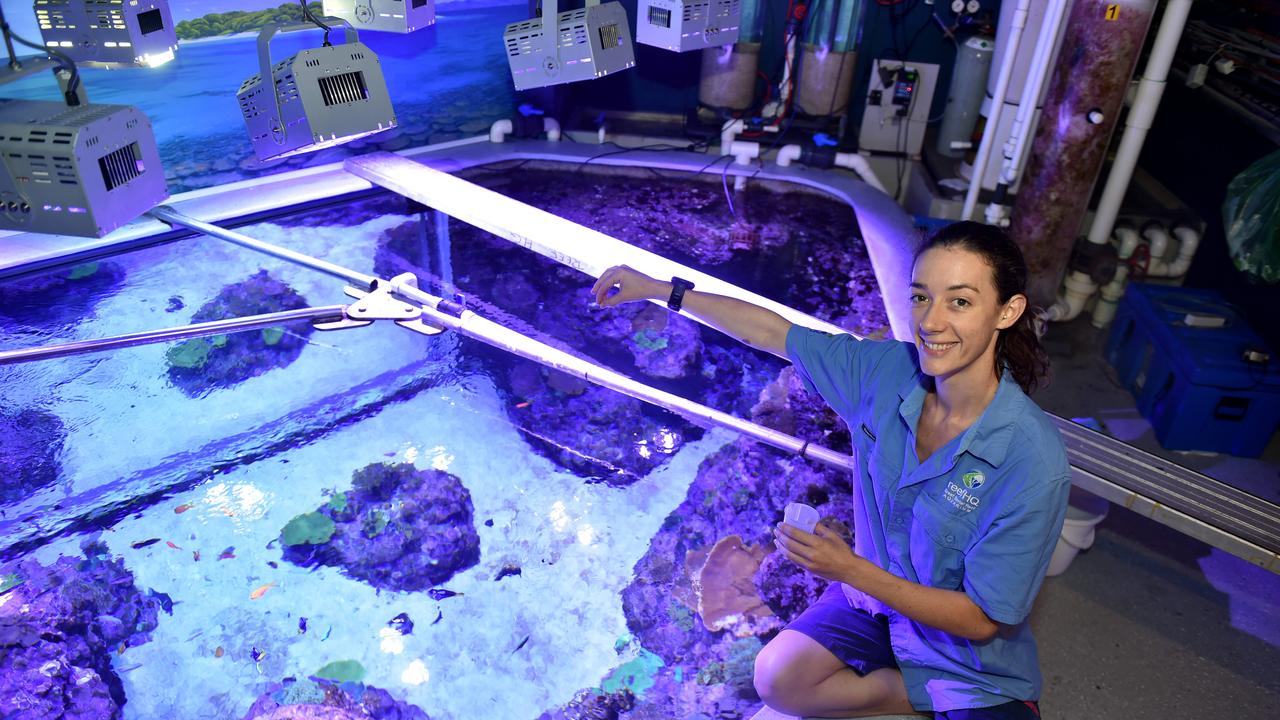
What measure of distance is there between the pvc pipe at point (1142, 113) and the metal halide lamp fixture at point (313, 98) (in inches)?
121

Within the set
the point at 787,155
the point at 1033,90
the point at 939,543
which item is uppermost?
the point at 1033,90

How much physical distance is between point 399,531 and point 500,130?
9.36 feet

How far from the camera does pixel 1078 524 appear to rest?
7.48 feet

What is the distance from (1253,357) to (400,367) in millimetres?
3062

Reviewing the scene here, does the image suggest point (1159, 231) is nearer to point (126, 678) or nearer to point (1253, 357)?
point (1253, 357)

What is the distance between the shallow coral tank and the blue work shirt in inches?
15.3

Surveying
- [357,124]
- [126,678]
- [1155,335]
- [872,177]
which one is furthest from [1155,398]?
[126,678]

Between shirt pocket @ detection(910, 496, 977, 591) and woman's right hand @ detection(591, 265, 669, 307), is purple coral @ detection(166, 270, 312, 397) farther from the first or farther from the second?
shirt pocket @ detection(910, 496, 977, 591)

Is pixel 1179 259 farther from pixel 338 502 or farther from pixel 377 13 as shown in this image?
pixel 338 502

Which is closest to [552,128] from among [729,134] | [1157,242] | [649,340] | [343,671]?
[729,134]

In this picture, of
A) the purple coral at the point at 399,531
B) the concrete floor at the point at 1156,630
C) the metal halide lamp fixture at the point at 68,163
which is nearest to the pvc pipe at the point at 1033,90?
the concrete floor at the point at 1156,630

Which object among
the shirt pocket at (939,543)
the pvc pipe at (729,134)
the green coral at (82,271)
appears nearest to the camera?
the shirt pocket at (939,543)

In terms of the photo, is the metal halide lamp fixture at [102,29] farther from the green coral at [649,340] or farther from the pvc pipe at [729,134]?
the pvc pipe at [729,134]

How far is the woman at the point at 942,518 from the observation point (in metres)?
1.41
